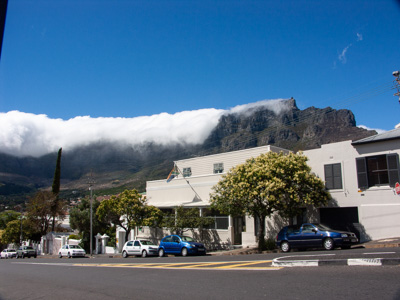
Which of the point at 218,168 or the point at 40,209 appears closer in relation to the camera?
the point at 218,168

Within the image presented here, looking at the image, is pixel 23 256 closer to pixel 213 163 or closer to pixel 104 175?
pixel 213 163

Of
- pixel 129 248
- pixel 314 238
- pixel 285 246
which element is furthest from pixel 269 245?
pixel 129 248

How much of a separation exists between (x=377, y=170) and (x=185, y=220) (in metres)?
14.7

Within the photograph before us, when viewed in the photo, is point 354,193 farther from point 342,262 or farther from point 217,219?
point 342,262

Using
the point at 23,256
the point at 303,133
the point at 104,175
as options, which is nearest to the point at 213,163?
the point at 23,256

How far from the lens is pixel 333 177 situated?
24219mm

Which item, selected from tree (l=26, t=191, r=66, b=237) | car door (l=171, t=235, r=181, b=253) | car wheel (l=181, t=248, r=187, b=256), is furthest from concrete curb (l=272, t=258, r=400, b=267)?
tree (l=26, t=191, r=66, b=237)

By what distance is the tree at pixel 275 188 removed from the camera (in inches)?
885

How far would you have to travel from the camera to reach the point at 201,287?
9.76 metres

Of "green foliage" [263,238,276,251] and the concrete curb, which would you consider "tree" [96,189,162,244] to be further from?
the concrete curb

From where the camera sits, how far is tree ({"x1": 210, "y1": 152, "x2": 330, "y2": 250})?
22484 millimetres

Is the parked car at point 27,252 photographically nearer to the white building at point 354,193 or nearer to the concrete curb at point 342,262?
the white building at point 354,193

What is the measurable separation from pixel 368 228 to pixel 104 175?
14374 cm

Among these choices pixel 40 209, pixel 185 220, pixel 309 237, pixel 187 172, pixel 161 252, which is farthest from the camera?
pixel 40 209
